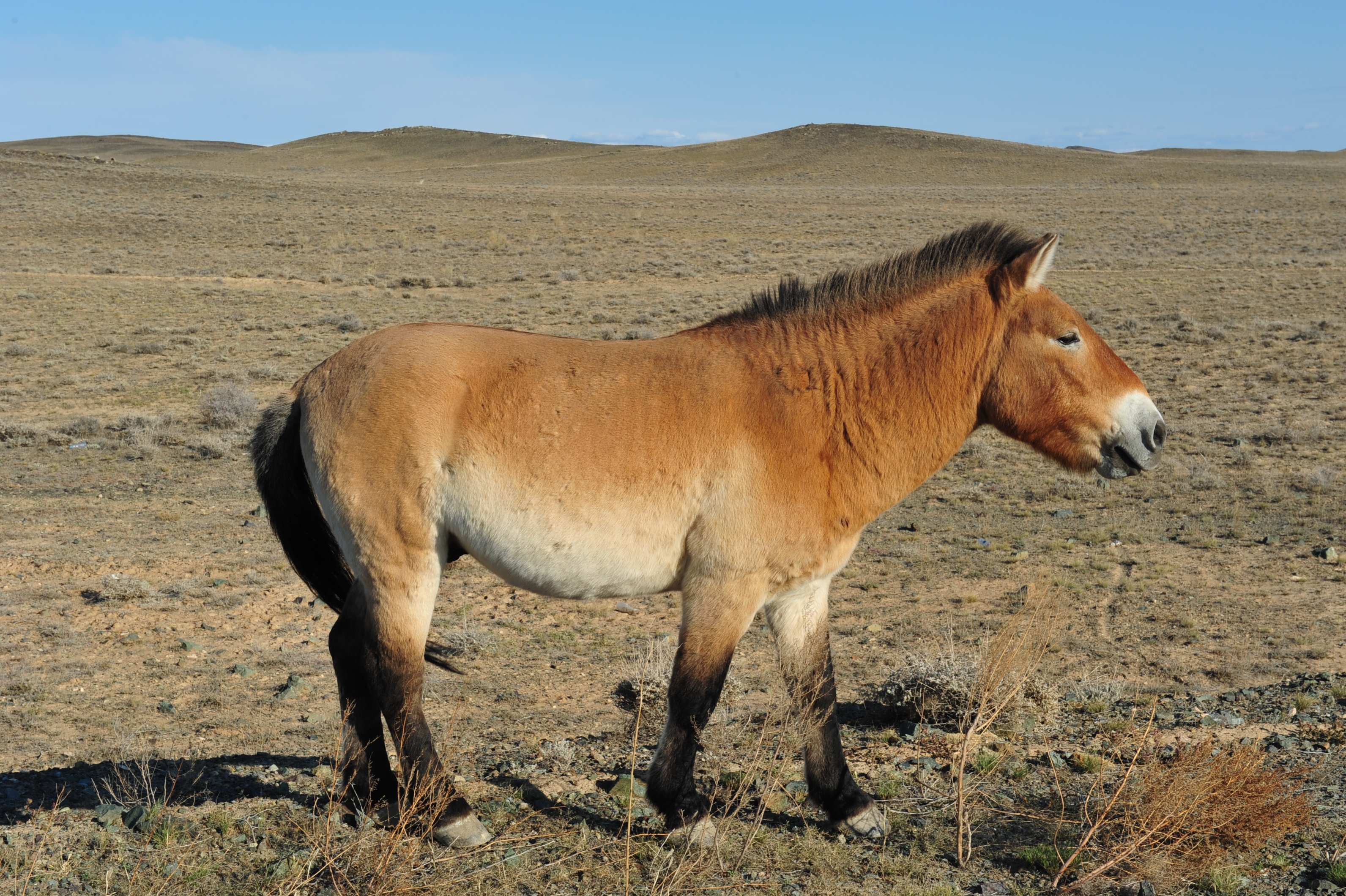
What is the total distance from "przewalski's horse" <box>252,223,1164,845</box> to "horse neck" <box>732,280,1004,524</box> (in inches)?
0.4

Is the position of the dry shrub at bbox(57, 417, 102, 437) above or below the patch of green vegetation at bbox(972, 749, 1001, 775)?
above

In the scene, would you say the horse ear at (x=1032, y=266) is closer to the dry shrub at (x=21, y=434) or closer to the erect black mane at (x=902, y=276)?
the erect black mane at (x=902, y=276)

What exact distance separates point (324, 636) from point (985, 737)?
484cm

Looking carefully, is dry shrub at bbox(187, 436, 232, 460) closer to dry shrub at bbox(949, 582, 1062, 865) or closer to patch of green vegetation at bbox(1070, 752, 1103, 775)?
dry shrub at bbox(949, 582, 1062, 865)

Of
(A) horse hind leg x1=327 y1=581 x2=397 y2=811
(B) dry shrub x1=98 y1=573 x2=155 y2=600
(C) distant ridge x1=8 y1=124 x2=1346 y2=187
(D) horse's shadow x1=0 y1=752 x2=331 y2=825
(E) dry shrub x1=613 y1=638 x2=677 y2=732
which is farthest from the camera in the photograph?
(C) distant ridge x1=8 y1=124 x2=1346 y2=187

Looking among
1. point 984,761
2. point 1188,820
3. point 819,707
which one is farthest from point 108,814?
point 1188,820

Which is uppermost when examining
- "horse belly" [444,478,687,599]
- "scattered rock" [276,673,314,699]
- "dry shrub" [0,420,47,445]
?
"horse belly" [444,478,687,599]

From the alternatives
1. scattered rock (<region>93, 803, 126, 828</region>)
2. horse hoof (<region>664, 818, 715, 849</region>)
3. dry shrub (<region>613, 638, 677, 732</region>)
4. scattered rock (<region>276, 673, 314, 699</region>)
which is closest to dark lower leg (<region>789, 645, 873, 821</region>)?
horse hoof (<region>664, 818, 715, 849</region>)

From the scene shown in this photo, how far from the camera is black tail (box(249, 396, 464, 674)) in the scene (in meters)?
4.52

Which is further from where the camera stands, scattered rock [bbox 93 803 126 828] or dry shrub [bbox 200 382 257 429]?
dry shrub [bbox 200 382 257 429]

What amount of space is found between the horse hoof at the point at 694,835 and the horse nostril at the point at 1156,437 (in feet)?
8.29

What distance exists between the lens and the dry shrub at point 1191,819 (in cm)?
405

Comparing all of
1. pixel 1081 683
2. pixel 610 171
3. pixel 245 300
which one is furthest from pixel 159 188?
pixel 1081 683

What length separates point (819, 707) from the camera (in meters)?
4.60
